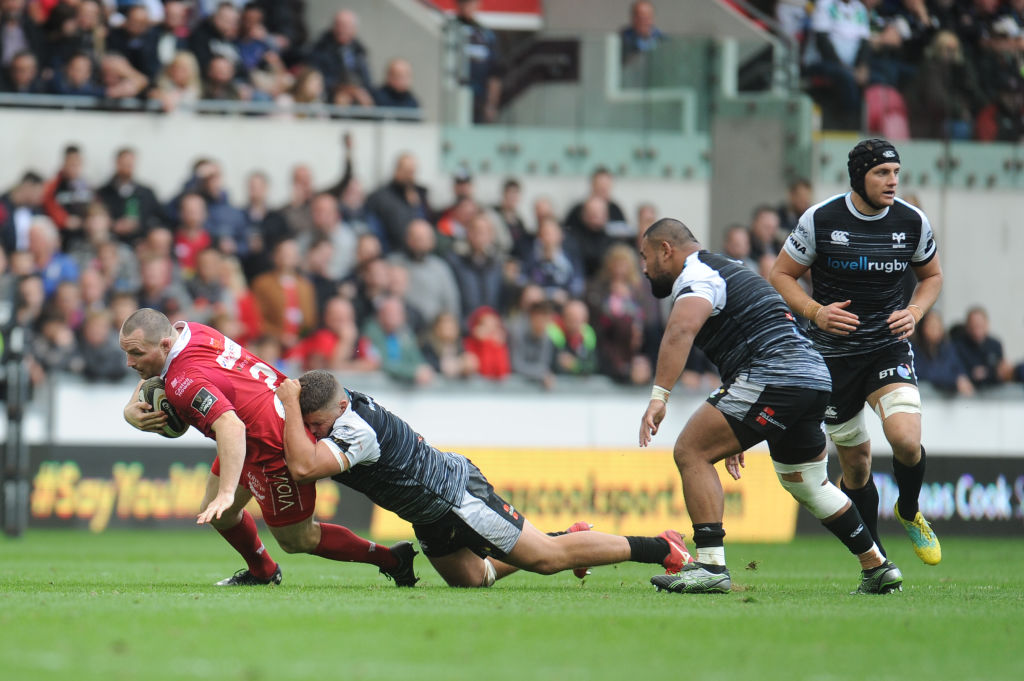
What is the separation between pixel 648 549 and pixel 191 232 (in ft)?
32.2

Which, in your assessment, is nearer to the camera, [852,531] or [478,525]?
[478,525]

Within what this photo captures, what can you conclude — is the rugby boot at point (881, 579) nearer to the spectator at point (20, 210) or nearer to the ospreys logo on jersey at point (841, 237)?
the ospreys logo on jersey at point (841, 237)

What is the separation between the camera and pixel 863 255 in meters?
8.98

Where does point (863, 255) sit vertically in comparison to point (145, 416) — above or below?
above

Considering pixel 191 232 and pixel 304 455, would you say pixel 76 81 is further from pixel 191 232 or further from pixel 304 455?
pixel 304 455

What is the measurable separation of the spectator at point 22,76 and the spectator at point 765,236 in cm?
890

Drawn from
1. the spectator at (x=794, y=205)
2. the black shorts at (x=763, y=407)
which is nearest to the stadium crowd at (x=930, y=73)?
the spectator at (x=794, y=205)

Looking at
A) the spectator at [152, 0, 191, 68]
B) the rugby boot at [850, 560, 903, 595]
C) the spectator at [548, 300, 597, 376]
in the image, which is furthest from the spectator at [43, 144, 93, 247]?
the rugby boot at [850, 560, 903, 595]

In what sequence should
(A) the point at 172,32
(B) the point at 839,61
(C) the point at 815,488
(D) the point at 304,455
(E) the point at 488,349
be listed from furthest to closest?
(B) the point at 839,61 → (A) the point at 172,32 → (E) the point at 488,349 → (C) the point at 815,488 → (D) the point at 304,455

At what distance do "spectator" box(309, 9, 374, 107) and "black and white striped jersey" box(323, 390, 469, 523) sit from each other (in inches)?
467

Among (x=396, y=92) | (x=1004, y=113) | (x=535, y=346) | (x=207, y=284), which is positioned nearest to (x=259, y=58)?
(x=396, y=92)

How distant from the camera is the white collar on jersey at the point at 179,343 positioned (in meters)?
8.22

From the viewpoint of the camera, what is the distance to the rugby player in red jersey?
804cm

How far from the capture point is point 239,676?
5.18m
